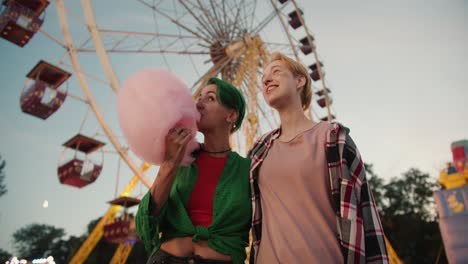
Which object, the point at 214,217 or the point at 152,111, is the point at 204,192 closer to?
the point at 214,217

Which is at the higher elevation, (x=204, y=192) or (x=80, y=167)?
(x=80, y=167)

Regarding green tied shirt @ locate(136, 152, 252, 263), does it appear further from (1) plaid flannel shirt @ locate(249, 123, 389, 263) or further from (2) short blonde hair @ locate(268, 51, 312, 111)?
(2) short blonde hair @ locate(268, 51, 312, 111)

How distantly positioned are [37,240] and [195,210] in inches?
2622

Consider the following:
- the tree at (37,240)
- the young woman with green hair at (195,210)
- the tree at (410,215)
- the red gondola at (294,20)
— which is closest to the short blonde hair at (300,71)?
the young woman with green hair at (195,210)

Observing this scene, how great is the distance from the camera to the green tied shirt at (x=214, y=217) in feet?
5.99

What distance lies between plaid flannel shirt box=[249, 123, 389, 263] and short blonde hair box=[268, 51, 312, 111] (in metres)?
0.52

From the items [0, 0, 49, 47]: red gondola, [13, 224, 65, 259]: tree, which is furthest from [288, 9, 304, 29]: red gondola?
[13, 224, 65, 259]: tree

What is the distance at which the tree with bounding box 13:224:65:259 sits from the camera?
54172 millimetres

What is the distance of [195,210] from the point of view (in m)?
1.95

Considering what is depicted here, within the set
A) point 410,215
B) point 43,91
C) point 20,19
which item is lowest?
point 410,215

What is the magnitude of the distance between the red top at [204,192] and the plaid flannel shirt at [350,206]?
232 millimetres

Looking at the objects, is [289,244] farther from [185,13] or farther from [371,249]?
[185,13]

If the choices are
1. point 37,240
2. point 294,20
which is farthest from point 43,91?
point 37,240

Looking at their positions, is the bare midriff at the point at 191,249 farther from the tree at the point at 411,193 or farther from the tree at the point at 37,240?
the tree at the point at 37,240
